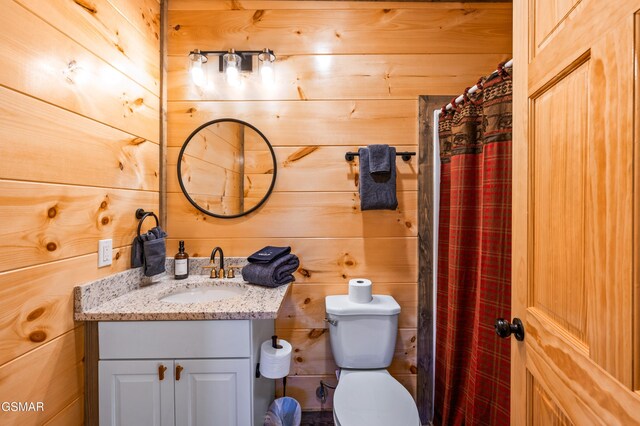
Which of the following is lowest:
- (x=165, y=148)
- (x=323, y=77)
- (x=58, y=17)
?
(x=165, y=148)

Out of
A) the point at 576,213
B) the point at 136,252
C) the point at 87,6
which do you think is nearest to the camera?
the point at 576,213

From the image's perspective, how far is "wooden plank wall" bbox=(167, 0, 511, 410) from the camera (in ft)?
5.53

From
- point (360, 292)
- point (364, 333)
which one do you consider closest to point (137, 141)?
point (360, 292)

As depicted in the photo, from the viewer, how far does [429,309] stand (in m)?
1.68

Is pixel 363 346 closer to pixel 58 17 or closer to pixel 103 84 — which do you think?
pixel 103 84

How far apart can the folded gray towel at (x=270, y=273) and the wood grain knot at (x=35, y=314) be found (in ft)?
2.48

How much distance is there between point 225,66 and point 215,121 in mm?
317

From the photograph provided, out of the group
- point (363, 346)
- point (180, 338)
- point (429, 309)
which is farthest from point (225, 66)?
point (429, 309)

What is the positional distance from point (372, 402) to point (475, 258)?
2.58 ft

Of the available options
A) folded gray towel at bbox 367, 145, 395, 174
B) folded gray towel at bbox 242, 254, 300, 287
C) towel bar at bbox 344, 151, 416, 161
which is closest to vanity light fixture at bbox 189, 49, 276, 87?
towel bar at bbox 344, 151, 416, 161

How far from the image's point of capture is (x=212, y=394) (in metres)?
1.10

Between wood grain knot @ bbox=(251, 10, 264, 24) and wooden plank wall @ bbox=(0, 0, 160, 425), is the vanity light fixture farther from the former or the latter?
wooden plank wall @ bbox=(0, 0, 160, 425)

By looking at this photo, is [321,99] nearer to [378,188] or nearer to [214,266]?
[378,188]

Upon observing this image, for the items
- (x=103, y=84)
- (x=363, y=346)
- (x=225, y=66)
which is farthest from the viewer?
(x=225, y=66)
